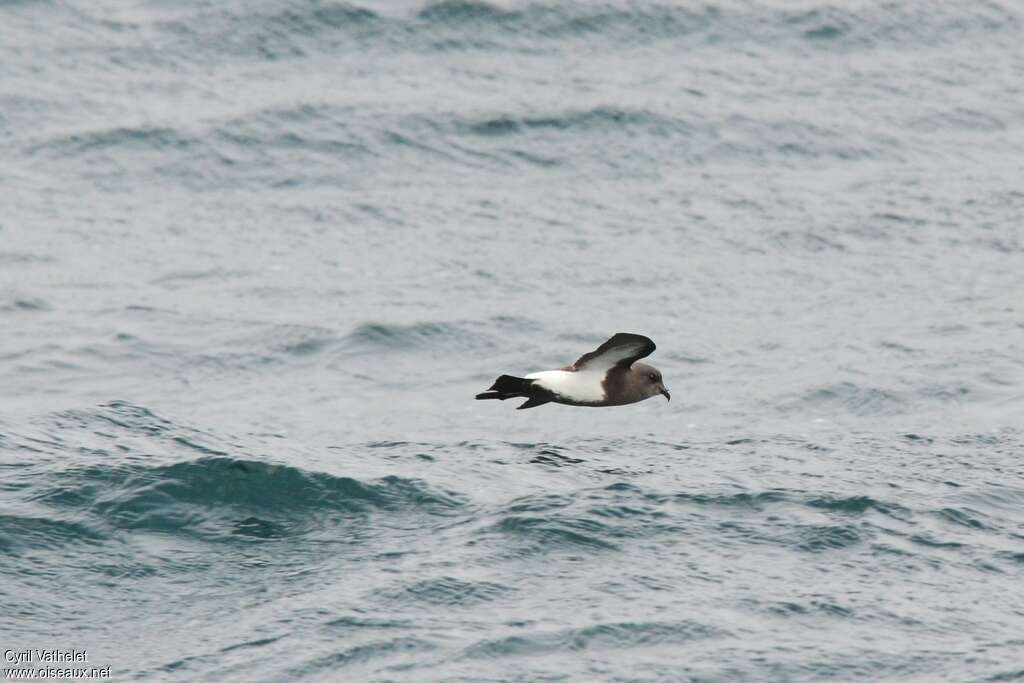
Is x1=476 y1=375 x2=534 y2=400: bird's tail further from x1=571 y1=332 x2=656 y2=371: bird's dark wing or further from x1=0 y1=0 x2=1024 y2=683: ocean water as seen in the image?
x1=0 y1=0 x2=1024 y2=683: ocean water

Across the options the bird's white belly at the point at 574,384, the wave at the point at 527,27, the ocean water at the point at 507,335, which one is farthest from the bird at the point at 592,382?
the wave at the point at 527,27

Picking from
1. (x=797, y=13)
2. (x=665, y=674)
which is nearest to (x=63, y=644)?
(x=665, y=674)

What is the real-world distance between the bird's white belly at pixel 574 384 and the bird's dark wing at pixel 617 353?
0.07m

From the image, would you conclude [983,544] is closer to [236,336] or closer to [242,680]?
[242,680]

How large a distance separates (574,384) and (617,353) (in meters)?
0.43

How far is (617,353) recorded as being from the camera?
14.2 m

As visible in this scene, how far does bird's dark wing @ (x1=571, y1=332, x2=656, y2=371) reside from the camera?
13758 millimetres

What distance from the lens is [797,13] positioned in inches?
1112

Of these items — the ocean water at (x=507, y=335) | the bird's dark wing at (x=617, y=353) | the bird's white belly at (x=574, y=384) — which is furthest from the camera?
the bird's white belly at (x=574, y=384)

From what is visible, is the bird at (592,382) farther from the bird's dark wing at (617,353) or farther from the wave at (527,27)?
the wave at (527,27)

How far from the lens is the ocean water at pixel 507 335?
41.8ft

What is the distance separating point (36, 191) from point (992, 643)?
14.6 meters

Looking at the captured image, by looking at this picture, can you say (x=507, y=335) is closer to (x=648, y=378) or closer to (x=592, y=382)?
(x=648, y=378)

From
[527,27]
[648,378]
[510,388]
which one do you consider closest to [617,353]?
[648,378]
